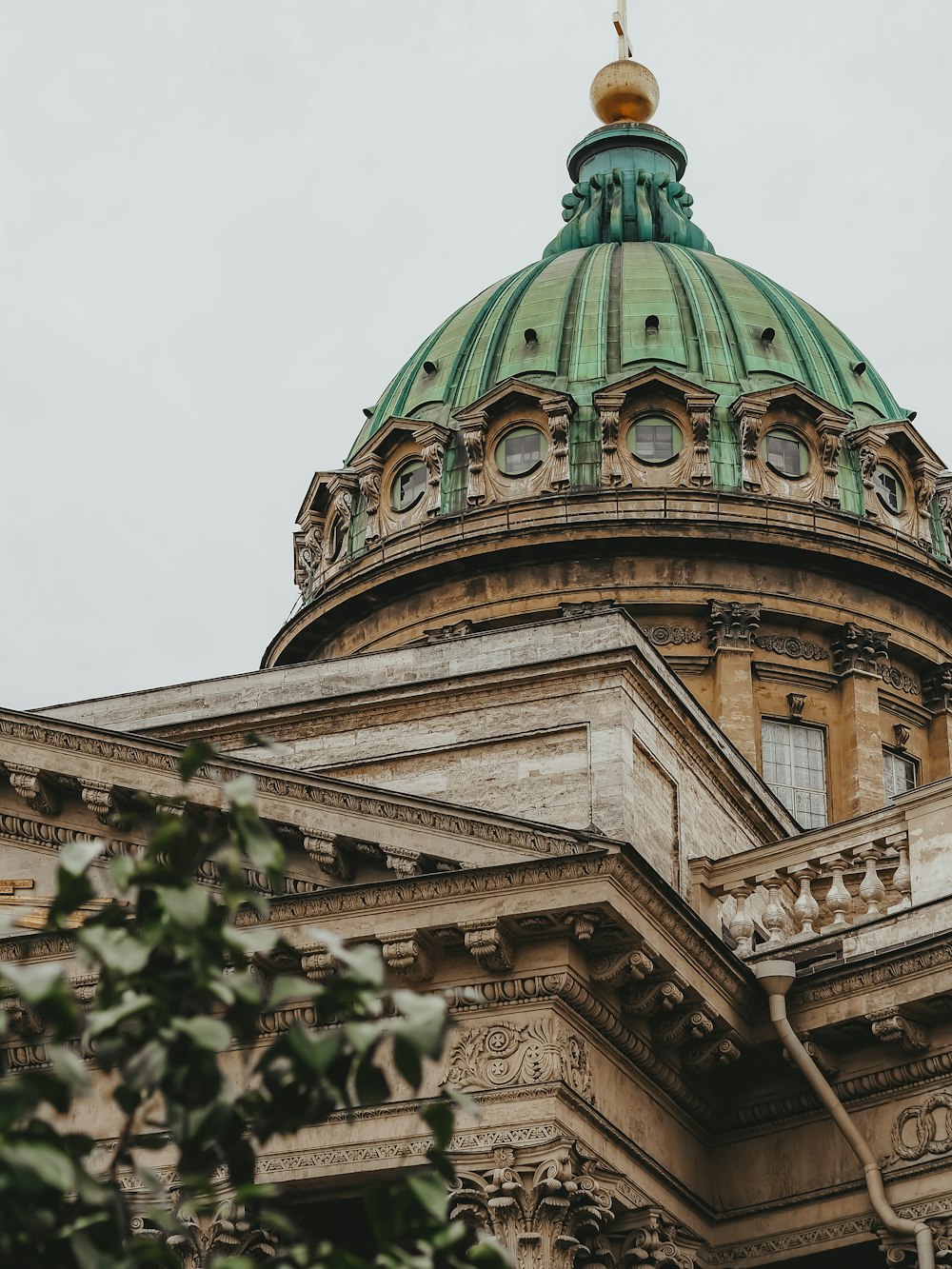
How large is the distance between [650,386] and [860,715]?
606cm

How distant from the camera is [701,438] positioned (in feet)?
118

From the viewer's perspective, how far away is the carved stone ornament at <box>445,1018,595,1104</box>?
16.0 metres

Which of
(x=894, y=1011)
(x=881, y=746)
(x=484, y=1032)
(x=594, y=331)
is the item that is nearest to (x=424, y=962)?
(x=484, y=1032)

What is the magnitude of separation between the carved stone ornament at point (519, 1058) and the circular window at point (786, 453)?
69.4ft

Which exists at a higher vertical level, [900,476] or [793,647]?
[900,476]

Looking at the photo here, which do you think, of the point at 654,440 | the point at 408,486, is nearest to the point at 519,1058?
the point at 654,440

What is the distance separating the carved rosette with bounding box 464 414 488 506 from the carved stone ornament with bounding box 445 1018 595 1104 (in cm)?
2053

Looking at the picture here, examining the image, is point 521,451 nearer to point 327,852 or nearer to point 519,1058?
point 327,852

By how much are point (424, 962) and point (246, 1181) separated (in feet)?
29.9

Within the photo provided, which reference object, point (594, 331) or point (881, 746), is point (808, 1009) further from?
point (594, 331)

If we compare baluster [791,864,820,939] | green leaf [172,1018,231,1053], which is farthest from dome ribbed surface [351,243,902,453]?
green leaf [172,1018,231,1053]

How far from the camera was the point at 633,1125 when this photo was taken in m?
17.0

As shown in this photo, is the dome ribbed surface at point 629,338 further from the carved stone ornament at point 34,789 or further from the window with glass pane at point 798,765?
the carved stone ornament at point 34,789

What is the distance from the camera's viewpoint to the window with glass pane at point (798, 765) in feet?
110
